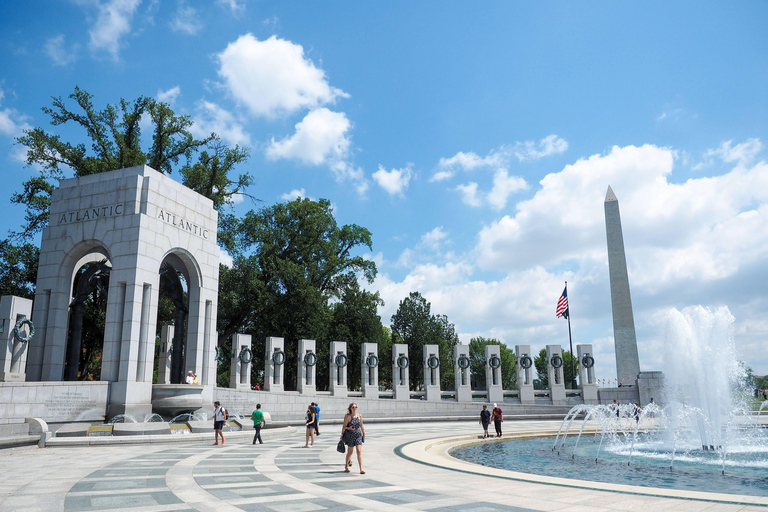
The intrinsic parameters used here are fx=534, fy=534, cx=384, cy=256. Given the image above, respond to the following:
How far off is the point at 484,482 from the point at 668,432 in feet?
58.0

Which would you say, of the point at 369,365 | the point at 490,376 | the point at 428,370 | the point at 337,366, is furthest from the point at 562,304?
the point at 337,366

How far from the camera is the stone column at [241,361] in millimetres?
33938

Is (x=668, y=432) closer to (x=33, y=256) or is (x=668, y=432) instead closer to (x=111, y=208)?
(x=111, y=208)

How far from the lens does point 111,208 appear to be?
24891mm

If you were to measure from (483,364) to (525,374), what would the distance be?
1882 inches

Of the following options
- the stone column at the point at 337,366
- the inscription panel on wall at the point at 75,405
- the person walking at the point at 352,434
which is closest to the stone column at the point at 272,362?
the stone column at the point at 337,366

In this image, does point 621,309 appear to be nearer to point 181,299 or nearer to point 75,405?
point 181,299

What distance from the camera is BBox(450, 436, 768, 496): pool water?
12656 mm

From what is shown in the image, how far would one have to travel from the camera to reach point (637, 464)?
53.2 ft

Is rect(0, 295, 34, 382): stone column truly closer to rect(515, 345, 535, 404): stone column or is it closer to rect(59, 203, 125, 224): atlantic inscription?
rect(59, 203, 125, 224): atlantic inscription

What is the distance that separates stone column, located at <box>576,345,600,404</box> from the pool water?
18990 mm

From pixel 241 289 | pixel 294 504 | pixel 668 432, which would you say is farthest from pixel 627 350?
pixel 294 504

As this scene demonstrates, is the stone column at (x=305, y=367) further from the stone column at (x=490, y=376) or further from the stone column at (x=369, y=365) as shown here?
the stone column at (x=490, y=376)

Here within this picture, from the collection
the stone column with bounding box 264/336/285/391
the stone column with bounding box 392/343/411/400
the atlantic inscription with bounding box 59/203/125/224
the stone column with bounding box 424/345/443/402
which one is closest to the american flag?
the stone column with bounding box 424/345/443/402
